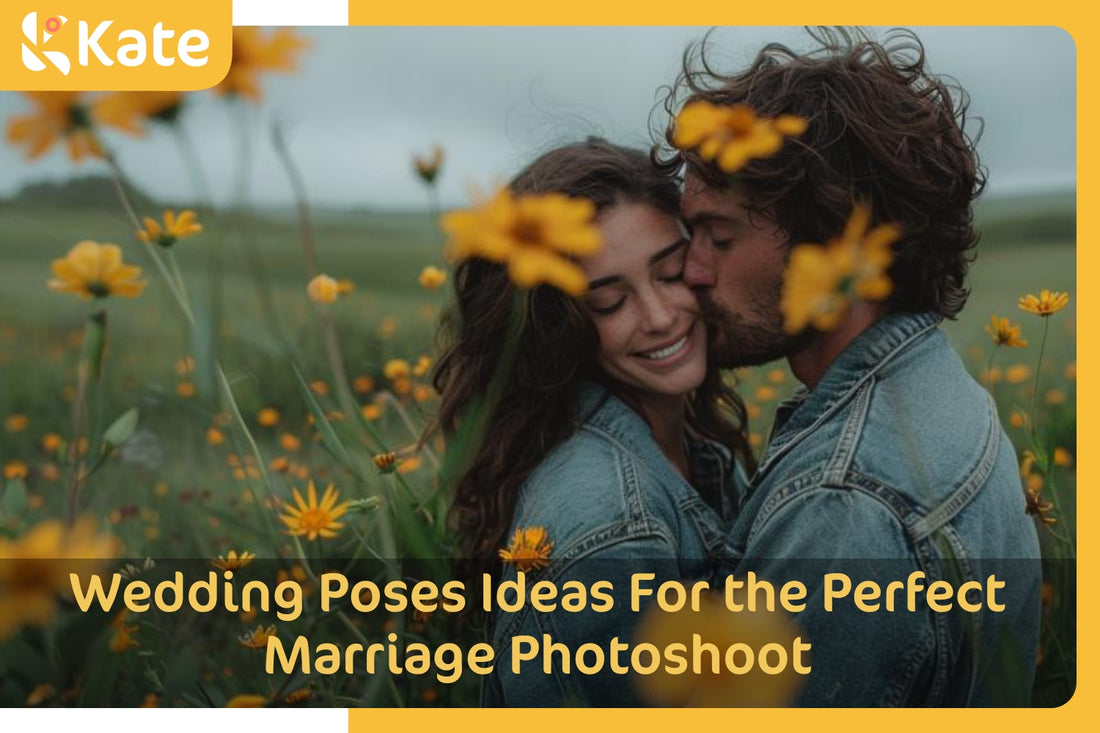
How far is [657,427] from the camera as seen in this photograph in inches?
46.4

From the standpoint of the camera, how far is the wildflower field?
1.10 metres

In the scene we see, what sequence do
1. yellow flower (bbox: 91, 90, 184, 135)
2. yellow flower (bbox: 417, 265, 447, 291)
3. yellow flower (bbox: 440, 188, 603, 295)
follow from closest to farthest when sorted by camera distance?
yellow flower (bbox: 440, 188, 603, 295) < yellow flower (bbox: 91, 90, 184, 135) < yellow flower (bbox: 417, 265, 447, 291)

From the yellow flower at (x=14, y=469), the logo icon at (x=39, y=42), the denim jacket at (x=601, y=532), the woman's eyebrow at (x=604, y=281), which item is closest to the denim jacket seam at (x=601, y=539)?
the denim jacket at (x=601, y=532)

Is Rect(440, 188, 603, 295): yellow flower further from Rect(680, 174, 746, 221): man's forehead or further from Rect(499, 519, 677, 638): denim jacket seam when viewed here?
Rect(499, 519, 677, 638): denim jacket seam

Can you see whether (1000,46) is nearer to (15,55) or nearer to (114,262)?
(114,262)

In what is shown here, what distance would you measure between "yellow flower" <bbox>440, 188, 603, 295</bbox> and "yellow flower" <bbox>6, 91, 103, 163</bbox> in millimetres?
379

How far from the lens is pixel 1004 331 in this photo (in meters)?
1.17

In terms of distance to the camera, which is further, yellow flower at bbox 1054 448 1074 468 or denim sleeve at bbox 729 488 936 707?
yellow flower at bbox 1054 448 1074 468

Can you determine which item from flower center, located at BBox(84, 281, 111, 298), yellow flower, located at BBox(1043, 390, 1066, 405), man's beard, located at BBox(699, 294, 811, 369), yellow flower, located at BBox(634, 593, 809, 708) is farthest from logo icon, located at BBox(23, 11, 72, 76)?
yellow flower, located at BBox(1043, 390, 1066, 405)

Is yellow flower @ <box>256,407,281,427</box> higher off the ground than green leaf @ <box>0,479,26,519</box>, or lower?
higher

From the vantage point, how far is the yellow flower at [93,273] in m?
1.03

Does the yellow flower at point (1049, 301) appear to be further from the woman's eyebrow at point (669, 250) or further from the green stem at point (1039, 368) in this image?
the woman's eyebrow at point (669, 250)

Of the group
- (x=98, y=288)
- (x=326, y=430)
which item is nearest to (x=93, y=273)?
(x=98, y=288)

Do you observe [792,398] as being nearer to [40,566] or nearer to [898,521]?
[898,521]
